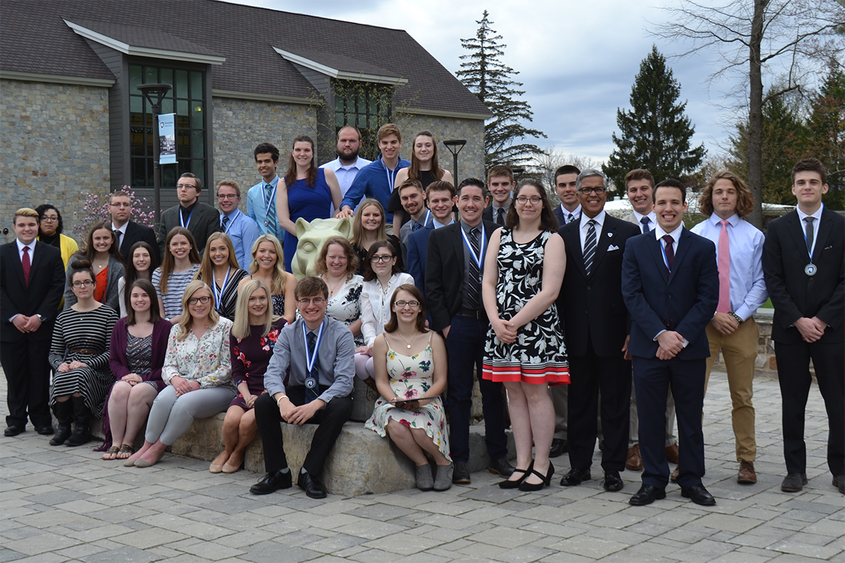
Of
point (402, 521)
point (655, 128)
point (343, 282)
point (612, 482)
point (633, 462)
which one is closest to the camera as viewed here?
point (402, 521)

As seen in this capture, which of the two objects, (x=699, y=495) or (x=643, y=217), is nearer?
(x=699, y=495)

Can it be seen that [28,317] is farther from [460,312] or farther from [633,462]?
[633,462]

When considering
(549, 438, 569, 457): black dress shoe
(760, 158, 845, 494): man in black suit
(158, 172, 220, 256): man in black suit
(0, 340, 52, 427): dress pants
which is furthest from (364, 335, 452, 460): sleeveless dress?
(0, 340, 52, 427): dress pants

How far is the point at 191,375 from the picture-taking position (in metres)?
6.87

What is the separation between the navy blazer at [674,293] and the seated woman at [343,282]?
2299 mm

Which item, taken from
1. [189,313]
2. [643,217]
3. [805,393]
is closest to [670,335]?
[805,393]

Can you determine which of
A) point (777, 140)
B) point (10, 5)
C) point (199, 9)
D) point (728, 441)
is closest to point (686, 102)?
point (777, 140)

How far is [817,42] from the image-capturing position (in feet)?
63.2

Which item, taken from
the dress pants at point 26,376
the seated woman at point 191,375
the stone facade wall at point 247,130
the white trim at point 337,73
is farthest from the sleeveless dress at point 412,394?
the white trim at point 337,73

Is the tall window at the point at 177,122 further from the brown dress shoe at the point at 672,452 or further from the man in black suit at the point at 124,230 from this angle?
the brown dress shoe at the point at 672,452

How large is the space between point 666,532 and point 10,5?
30210mm

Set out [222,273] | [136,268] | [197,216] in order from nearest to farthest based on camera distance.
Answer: [222,273] → [136,268] → [197,216]

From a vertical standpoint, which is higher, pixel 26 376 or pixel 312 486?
pixel 26 376

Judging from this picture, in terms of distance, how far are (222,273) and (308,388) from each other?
190cm
